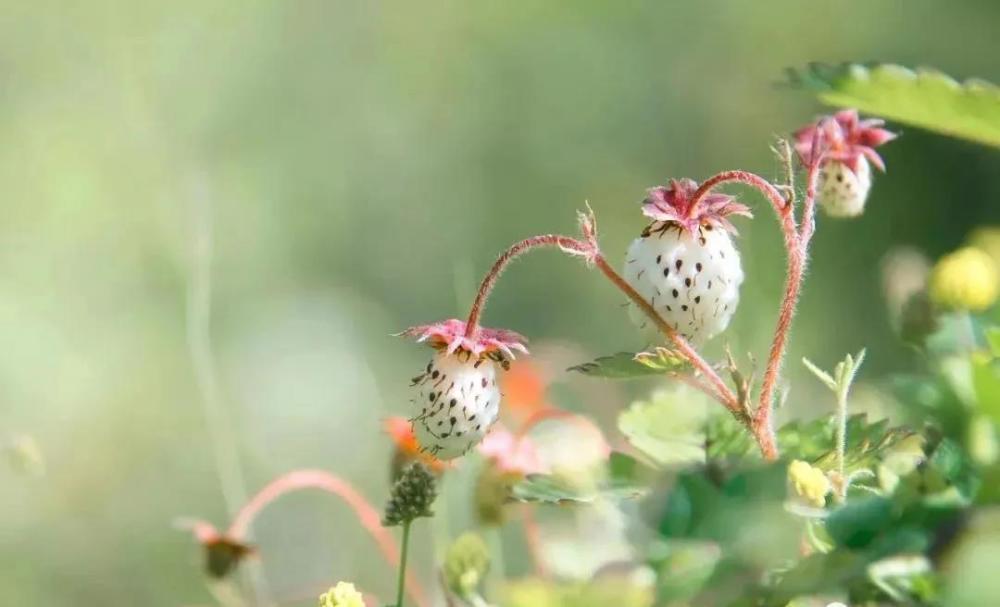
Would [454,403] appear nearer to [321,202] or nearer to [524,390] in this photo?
[524,390]

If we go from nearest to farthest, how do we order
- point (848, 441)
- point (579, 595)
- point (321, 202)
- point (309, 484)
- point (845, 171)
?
1. point (579, 595)
2. point (848, 441)
3. point (845, 171)
4. point (309, 484)
5. point (321, 202)

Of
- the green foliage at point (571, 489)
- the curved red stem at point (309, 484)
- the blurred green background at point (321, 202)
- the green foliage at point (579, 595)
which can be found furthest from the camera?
the blurred green background at point (321, 202)

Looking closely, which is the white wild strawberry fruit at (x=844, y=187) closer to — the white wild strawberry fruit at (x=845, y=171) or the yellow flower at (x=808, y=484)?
the white wild strawberry fruit at (x=845, y=171)

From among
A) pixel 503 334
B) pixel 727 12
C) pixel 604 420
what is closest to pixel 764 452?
pixel 503 334

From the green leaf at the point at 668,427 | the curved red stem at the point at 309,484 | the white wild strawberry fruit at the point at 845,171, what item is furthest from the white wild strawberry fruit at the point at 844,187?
the curved red stem at the point at 309,484

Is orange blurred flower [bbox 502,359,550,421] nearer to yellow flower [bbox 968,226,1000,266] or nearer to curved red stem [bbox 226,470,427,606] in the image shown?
curved red stem [bbox 226,470,427,606]

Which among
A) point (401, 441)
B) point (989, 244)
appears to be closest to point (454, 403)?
point (401, 441)
